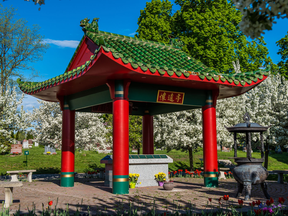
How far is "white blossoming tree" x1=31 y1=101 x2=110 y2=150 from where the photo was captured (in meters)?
22.3

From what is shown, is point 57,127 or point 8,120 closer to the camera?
point 8,120

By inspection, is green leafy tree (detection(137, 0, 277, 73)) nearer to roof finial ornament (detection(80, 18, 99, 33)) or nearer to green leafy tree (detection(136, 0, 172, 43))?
green leafy tree (detection(136, 0, 172, 43))

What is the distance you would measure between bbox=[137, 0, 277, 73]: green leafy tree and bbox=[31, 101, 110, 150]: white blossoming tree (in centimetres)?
1052

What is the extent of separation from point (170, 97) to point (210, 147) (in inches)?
108

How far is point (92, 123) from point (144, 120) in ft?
24.6

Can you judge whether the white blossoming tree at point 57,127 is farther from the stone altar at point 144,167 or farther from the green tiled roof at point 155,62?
the stone altar at point 144,167

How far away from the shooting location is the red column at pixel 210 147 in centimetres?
1258

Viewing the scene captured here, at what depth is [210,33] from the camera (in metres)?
27.5

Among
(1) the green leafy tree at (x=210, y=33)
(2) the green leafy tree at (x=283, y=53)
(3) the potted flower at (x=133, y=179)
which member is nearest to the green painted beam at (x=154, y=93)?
(3) the potted flower at (x=133, y=179)

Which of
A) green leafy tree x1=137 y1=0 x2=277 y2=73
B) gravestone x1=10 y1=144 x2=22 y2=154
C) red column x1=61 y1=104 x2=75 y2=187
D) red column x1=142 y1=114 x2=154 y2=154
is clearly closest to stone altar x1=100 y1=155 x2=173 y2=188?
red column x1=61 y1=104 x2=75 y2=187

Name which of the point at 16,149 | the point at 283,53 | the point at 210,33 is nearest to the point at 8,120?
the point at 16,149

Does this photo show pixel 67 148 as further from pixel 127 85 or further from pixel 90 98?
pixel 127 85

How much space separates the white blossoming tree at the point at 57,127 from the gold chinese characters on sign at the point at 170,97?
11.8 m

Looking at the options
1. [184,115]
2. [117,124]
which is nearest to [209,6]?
[184,115]
